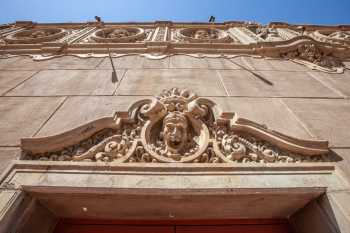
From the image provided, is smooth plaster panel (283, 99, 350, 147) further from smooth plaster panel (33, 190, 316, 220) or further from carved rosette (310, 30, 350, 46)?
carved rosette (310, 30, 350, 46)

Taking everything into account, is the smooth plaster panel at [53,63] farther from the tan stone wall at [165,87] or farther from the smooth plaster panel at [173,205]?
the smooth plaster panel at [173,205]

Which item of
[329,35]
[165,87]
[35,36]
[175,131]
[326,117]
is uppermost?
[329,35]

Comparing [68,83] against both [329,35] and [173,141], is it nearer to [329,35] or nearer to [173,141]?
[173,141]

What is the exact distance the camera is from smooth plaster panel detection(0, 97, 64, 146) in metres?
2.64

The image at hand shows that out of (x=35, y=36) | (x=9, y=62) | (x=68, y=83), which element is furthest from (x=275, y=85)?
(x=35, y=36)

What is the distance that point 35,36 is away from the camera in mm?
7477

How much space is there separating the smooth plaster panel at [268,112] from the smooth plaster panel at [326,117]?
0.14 m

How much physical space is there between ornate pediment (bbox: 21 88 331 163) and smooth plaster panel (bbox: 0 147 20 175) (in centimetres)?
15

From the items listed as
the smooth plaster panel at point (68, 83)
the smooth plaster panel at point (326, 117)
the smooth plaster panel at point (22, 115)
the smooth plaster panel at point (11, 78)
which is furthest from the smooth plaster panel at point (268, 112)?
the smooth plaster panel at point (11, 78)

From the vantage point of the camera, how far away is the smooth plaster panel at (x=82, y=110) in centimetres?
281

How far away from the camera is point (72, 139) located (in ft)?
8.08

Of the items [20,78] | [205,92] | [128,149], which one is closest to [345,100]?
[205,92]

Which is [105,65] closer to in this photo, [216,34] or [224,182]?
[224,182]

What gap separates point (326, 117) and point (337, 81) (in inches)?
61.0
